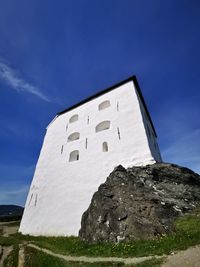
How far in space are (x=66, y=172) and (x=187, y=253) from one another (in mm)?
14230

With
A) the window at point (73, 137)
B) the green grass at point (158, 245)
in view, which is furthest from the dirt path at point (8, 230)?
the green grass at point (158, 245)

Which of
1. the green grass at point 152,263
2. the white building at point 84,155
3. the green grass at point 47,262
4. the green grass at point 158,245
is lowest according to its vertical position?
the green grass at point 152,263

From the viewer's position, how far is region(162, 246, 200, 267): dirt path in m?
5.68

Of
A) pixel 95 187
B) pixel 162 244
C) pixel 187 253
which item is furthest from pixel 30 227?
pixel 187 253

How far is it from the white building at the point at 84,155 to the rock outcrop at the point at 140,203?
A: 6.80ft

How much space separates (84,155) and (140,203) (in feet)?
29.4

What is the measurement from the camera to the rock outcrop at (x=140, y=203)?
9.96m

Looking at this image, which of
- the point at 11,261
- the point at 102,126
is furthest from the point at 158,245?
the point at 102,126

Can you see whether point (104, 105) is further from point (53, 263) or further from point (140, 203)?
point (53, 263)

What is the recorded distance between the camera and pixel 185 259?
600cm

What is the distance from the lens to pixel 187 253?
21.0 ft

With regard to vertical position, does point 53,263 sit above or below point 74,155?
below

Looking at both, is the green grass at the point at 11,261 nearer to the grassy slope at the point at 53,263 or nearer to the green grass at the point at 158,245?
the grassy slope at the point at 53,263

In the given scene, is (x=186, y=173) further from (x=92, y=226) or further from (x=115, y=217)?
(x=92, y=226)
